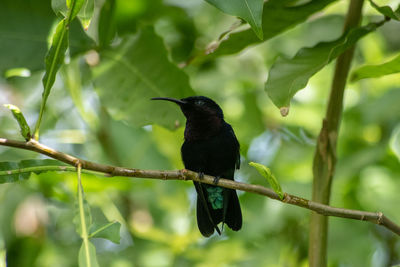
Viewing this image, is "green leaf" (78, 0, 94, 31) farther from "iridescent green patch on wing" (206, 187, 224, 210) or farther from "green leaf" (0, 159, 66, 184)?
"iridescent green patch on wing" (206, 187, 224, 210)

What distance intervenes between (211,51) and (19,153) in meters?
1.76

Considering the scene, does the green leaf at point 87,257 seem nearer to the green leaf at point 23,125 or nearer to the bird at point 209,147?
the green leaf at point 23,125

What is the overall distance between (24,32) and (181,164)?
1607 millimetres

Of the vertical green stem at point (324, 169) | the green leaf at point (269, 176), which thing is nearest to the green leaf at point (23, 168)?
the green leaf at point (269, 176)

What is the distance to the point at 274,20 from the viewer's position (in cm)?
264

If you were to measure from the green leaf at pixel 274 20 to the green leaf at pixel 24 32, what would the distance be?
3.02ft

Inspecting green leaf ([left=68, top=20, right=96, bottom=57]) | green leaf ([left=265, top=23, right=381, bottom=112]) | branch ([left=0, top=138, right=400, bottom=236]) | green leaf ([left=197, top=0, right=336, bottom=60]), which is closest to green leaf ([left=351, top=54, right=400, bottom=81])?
green leaf ([left=265, top=23, right=381, bottom=112])

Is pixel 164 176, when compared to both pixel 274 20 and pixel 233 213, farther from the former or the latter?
pixel 233 213

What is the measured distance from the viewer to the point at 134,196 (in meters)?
4.48

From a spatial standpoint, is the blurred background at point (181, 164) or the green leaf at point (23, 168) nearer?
the green leaf at point (23, 168)

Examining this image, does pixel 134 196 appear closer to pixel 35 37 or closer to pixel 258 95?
pixel 258 95

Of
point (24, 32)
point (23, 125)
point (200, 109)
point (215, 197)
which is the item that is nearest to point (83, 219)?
point (23, 125)

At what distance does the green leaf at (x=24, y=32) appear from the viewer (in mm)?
2945

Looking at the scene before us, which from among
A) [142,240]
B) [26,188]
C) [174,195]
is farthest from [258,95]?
[26,188]
